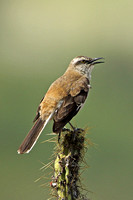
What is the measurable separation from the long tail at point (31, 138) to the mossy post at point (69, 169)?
0.89 m

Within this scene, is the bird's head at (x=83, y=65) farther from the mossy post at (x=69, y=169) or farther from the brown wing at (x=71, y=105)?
the mossy post at (x=69, y=169)

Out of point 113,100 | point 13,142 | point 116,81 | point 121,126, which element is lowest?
point 13,142

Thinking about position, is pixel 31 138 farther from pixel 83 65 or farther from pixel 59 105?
pixel 83 65

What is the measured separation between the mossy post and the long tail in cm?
89

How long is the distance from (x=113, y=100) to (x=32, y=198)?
14789 mm

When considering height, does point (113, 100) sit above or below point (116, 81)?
below

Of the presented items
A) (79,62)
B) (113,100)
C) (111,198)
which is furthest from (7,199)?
(113,100)

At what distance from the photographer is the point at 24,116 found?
25016 mm

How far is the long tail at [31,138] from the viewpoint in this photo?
25.8 feet

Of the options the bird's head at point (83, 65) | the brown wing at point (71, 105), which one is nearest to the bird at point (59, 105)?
the brown wing at point (71, 105)

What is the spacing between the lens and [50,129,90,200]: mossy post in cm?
675

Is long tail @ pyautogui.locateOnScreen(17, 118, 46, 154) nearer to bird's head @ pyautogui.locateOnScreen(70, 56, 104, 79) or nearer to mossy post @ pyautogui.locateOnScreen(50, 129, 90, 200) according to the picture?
mossy post @ pyautogui.locateOnScreen(50, 129, 90, 200)

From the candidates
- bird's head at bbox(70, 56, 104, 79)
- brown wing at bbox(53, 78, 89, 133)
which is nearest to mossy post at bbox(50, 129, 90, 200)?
brown wing at bbox(53, 78, 89, 133)

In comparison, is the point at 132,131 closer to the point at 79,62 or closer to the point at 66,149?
the point at 79,62
